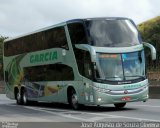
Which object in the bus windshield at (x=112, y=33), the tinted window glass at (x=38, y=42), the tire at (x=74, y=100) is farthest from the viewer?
the tinted window glass at (x=38, y=42)

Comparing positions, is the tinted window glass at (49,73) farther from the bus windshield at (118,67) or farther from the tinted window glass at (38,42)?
the bus windshield at (118,67)

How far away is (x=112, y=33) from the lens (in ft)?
70.3

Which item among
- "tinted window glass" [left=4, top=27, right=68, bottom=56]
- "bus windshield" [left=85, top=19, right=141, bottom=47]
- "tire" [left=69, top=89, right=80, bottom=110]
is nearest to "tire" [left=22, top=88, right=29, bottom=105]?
"tinted window glass" [left=4, top=27, right=68, bottom=56]

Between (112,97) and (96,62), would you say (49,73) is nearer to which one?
(96,62)

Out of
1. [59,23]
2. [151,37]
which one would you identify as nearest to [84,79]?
[59,23]

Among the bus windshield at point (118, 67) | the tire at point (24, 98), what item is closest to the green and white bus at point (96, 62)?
the bus windshield at point (118, 67)

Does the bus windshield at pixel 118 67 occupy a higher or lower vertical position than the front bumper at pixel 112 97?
higher

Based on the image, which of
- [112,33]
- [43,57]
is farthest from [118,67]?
[43,57]

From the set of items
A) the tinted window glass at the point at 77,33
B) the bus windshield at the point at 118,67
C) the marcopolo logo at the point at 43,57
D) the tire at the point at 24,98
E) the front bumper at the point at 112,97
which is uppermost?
the tinted window glass at the point at 77,33

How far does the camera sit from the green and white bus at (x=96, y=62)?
20.9 metres

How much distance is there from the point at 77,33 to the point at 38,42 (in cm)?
535

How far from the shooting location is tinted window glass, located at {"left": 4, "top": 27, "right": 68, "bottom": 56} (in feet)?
79.1

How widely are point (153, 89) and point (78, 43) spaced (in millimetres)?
12427

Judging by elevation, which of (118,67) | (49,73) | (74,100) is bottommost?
(74,100)
